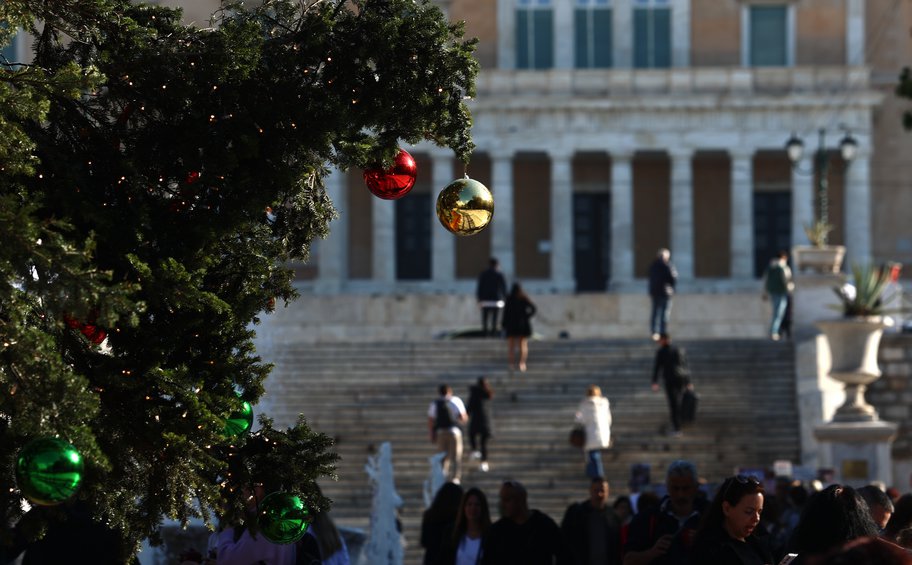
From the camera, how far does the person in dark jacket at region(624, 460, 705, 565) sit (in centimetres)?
894

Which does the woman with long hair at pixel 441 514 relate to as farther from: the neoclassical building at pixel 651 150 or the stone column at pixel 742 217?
the stone column at pixel 742 217

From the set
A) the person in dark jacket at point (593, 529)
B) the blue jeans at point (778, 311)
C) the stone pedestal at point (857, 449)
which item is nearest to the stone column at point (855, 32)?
the blue jeans at point (778, 311)

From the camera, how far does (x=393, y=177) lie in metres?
7.97

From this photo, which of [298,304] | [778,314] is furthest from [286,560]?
[298,304]

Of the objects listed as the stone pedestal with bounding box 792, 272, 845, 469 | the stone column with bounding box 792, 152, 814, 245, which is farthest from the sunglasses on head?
the stone column with bounding box 792, 152, 814, 245

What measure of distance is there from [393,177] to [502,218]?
41879mm

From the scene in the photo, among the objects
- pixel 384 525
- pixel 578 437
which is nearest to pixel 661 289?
pixel 578 437

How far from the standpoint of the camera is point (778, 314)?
32375mm

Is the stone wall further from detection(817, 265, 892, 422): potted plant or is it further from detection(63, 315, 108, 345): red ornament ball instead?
detection(63, 315, 108, 345): red ornament ball

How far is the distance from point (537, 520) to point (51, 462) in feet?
16.5

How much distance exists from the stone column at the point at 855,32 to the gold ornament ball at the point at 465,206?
141 ft

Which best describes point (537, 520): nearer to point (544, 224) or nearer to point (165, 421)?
point (165, 421)

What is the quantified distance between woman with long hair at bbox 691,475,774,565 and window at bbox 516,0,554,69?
41974 mm

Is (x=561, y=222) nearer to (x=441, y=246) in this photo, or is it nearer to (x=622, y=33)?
(x=441, y=246)
